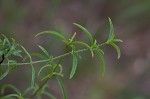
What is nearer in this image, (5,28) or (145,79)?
(5,28)

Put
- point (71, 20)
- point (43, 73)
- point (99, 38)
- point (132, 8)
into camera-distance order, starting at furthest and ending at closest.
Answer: point (71, 20) < point (132, 8) < point (99, 38) < point (43, 73)

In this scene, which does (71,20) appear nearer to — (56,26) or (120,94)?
(56,26)

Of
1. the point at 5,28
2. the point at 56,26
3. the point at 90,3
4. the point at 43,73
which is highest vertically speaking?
the point at 90,3

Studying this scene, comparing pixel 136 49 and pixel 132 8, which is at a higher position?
pixel 132 8

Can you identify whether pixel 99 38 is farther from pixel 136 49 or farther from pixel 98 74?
pixel 136 49

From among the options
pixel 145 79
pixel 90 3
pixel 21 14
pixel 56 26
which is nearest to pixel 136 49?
pixel 145 79

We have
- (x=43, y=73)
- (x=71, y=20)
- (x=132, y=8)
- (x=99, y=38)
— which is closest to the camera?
(x=43, y=73)
